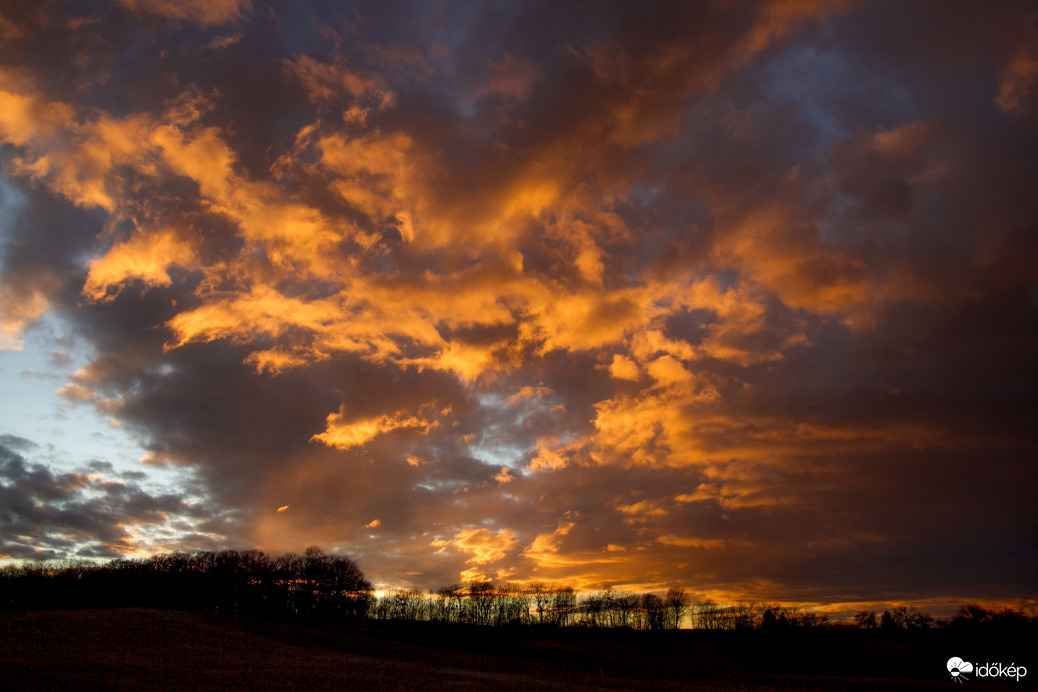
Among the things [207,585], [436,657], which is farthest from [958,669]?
[207,585]

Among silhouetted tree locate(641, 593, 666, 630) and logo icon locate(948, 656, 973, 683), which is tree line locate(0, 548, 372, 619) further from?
logo icon locate(948, 656, 973, 683)

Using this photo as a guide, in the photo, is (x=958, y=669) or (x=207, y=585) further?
(x=207, y=585)

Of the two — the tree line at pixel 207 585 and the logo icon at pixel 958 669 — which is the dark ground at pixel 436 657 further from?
the tree line at pixel 207 585

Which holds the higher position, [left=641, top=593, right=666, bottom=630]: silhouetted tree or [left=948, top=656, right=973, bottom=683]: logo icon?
[left=948, top=656, right=973, bottom=683]: logo icon

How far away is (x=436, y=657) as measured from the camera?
5850cm

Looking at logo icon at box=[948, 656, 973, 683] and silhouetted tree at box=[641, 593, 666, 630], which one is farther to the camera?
silhouetted tree at box=[641, 593, 666, 630]

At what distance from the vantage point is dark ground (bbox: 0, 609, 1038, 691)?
34844 millimetres

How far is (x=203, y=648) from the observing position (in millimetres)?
46875

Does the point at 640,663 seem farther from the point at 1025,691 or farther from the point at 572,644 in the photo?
the point at 1025,691

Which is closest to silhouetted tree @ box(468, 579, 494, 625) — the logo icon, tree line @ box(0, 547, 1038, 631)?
tree line @ box(0, 547, 1038, 631)

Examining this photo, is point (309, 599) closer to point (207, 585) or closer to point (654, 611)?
point (207, 585)

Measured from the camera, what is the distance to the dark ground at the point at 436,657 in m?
34.8

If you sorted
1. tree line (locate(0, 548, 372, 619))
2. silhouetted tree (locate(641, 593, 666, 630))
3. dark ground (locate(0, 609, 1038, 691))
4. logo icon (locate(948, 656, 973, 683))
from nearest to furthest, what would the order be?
1. dark ground (locate(0, 609, 1038, 691))
2. logo icon (locate(948, 656, 973, 683))
3. tree line (locate(0, 548, 372, 619))
4. silhouetted tree (locate(641, 593, 666, 630))

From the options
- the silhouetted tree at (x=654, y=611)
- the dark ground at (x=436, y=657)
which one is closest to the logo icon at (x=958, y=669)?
the dark ground at (x=436, y=657)
